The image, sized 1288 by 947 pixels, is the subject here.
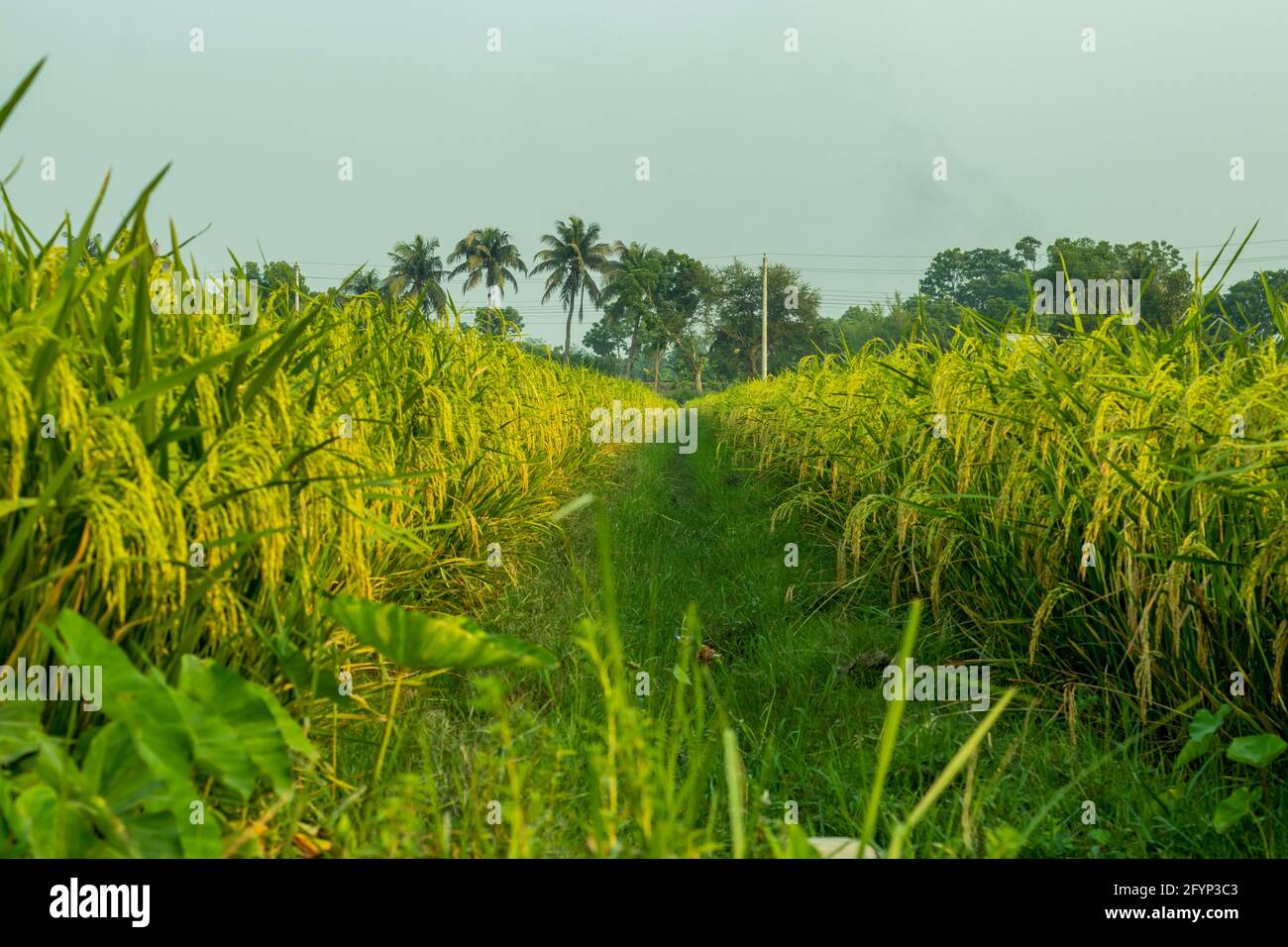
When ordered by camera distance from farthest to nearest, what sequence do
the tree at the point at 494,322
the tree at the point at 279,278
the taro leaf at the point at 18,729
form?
the tree at the point at 494,322 < the tree at the point at 279,278 < the taro leaf at the point at 18,729

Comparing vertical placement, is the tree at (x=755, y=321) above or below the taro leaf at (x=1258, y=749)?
above

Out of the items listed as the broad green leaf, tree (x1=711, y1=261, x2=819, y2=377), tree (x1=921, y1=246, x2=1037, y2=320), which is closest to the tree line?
tree (x1=711, y1=261, x2=819, y2=377)

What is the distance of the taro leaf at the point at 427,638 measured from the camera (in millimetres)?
1251

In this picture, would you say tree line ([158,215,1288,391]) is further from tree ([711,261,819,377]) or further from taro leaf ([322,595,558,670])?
taro leaf ([322,595,558,670])

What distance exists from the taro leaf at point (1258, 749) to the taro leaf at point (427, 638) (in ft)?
4.81

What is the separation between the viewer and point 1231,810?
5.23 feet

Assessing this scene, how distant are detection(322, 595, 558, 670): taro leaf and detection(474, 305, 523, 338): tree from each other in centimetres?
374

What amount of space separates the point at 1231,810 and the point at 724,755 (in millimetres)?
1088

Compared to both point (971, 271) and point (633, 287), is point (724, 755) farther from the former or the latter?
point (971, 271)

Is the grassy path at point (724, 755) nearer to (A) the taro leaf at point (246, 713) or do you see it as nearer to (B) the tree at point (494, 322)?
(A) the taro leaf at point (246, 713)

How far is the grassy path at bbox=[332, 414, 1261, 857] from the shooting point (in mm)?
1186


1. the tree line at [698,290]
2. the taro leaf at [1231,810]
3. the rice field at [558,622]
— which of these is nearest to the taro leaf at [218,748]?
the rice field at [558,622]

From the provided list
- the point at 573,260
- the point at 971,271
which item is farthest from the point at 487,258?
the point at 971,271
